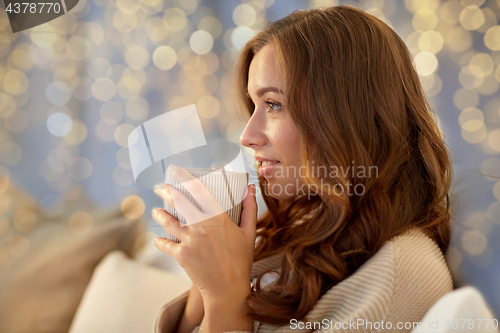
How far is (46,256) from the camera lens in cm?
97

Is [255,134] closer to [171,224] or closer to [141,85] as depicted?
[171,224]

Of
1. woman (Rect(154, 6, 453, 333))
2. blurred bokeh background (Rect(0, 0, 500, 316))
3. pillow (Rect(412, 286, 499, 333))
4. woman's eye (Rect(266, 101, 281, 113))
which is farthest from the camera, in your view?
blurred bokeh background (Rect(0, 0, 500, 316))

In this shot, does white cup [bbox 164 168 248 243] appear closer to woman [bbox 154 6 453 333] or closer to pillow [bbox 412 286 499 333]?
woman [bbox 154 6 453 333]

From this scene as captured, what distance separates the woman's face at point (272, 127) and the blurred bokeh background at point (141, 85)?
Result: 0.91 ft

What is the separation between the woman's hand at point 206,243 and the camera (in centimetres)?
59

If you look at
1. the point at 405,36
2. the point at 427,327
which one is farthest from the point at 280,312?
the point at 405,36

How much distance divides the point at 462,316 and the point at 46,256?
110 cm

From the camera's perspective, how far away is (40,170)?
0.93m

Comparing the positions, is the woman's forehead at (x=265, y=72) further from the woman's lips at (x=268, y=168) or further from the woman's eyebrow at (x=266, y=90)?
the woman's lips at (x=268, y=168)

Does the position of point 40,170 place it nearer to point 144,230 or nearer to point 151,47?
point 144,230

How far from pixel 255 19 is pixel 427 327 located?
1.08m

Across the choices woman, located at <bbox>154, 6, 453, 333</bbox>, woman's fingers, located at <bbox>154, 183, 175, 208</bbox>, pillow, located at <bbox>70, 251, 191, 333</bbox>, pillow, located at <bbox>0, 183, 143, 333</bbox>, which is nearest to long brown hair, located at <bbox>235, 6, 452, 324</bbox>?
woman, located at <bbox>154, 6, 453, 333</bbox>

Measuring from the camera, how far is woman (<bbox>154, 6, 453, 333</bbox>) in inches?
23.0

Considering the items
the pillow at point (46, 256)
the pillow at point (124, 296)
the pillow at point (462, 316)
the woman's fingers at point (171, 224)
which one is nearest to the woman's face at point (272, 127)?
the woman's fingers at point (171, 224)
